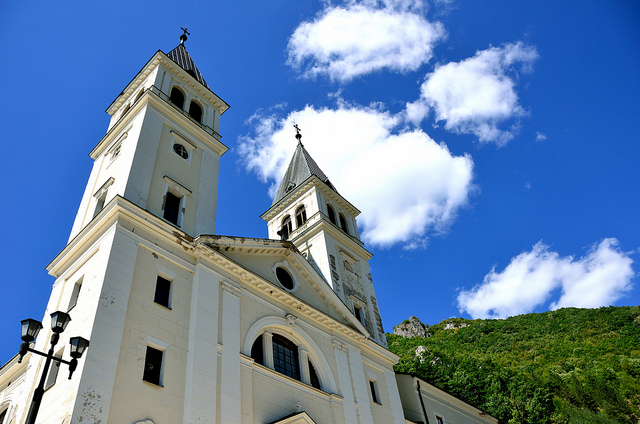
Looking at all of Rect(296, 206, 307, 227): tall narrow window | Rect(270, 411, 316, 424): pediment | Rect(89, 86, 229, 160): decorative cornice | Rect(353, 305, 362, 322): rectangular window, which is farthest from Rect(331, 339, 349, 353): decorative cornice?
Rect(296, 206, 307, 227): tall narrow window

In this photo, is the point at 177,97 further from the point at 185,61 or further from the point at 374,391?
the point at 374,391

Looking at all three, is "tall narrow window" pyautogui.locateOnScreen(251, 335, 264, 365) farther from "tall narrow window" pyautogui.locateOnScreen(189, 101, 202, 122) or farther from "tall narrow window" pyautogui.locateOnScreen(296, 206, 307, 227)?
"tall narrow window" pyautogui.locateOnScreen(296, 206, 307, 227)

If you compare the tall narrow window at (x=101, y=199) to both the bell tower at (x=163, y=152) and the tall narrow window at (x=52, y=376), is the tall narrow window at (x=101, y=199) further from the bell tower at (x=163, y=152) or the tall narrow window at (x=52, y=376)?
the tall narrow window at (x=52, y=376)

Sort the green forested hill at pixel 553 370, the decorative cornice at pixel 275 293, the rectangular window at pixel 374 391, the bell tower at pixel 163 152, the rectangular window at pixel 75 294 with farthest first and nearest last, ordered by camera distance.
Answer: the green forested hill at pixel 553 370, the rectangular window at pixel 374 391, the bell tower at pixel 163 152, the decorative cornice at pixel 275 293, the rectangular window at pixel 75 294

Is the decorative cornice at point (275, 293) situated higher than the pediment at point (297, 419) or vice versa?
the decorative cornice at point (275, 293)

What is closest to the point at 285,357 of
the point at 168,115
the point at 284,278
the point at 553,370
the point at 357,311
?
the point at 284,278

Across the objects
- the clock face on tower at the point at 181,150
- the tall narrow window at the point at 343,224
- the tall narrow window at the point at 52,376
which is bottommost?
the tall narrow window at the point at 52,376

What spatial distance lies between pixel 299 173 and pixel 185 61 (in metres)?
12.6

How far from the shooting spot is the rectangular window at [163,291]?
58.6ft

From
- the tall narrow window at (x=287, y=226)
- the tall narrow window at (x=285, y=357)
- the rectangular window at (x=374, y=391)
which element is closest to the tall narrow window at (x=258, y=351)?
the tall narrow window at (x=285, y=357)

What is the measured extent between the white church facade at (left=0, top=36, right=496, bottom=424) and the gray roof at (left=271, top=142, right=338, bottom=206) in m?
9.69

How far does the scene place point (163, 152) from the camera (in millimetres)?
23625

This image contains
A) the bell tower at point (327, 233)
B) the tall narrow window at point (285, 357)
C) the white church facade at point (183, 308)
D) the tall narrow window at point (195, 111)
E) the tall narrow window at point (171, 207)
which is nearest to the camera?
the white church facade at point (183, 308)

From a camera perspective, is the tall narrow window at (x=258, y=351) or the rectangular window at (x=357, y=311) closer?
the tall narrow window at (x=258, y=351)
